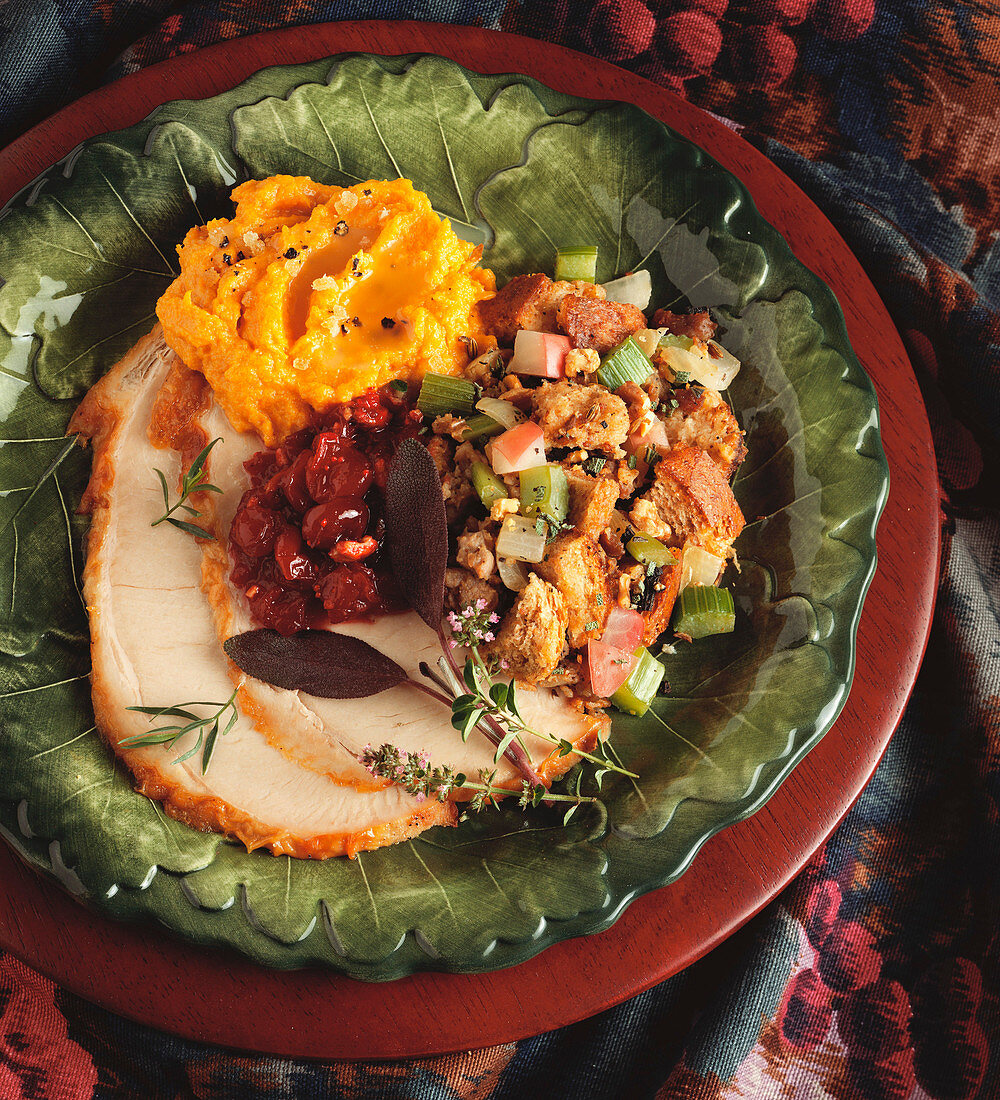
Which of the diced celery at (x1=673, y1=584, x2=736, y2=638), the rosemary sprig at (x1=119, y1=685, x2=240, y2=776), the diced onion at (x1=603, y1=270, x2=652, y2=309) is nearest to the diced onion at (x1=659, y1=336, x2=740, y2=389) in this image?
the diced onion at (x1=603, y1=270, x2=652, y2=309)

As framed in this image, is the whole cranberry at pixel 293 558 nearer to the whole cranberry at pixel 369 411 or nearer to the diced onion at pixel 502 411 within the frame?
the whole cranberry at pixel 369 411

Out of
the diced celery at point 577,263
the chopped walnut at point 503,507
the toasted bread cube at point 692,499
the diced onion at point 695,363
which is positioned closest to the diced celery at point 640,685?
the toasted bread cube at point 692,499

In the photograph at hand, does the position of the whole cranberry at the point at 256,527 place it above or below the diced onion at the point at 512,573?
above

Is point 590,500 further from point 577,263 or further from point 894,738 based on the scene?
point 894,738

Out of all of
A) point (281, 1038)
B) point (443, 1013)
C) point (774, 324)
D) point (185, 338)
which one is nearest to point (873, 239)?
point (774, 324)

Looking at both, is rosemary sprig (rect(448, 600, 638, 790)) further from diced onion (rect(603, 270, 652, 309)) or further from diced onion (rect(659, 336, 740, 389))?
diced onion (rect(603, 270, 652, 309))

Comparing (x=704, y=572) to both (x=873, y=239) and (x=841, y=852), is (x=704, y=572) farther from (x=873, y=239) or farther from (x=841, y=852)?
(x=873, y=239)
